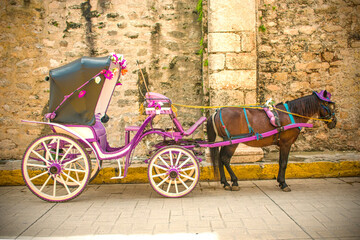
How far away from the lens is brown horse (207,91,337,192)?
166 inches

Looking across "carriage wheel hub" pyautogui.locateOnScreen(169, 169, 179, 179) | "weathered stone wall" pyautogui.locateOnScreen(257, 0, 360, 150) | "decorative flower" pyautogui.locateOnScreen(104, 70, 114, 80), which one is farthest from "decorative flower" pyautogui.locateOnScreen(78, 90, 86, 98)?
"weathered stone wall" pyautogui.locateOnScreen(257, 0, 360, 150)

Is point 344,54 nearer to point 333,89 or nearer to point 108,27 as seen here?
point 333,89

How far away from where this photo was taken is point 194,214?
11.2 ft

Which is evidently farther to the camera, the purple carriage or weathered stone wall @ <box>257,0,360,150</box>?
weathered stone wall @ <box>257,0,360,150</box>

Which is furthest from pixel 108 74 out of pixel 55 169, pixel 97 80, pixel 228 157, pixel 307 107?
pixel 307 107

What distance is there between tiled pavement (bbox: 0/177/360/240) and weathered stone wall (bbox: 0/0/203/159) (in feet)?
6.11

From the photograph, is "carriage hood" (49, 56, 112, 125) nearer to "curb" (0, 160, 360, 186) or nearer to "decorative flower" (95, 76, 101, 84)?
"decorative flower" (95, 76, 101, 84)

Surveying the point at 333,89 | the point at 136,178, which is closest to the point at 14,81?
the point at 136,178

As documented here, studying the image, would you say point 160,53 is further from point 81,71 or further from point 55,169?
point 55,169

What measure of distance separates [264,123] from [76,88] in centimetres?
268

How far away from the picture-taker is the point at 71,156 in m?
4.08

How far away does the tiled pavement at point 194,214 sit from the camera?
2918 mm

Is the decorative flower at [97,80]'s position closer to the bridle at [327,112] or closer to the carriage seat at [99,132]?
the carriage seat at [99,132]

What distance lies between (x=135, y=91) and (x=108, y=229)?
11.0ft
